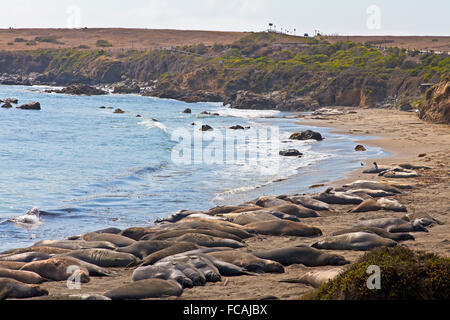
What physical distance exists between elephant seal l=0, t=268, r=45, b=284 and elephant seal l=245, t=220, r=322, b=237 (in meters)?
4.47

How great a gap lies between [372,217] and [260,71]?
69.1m

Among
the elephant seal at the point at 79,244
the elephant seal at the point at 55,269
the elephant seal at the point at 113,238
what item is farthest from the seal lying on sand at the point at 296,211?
the elephant seal at the point at 55,269

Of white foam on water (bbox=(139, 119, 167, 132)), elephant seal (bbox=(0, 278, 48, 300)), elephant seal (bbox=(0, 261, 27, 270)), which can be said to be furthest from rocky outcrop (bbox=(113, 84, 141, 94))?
elephant seal (bbox=(0, 278, 48, 300))

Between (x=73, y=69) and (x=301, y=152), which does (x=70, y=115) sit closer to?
(x=301, y=152)

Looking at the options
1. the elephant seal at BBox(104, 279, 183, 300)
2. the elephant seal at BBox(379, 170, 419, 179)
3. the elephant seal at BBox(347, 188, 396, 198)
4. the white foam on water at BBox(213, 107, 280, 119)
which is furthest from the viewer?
the white foam on water at BBox(213, 107, 280, 119)

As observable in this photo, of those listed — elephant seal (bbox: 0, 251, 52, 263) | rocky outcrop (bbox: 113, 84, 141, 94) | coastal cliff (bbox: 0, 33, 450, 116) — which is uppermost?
coastal cliff (bbox: 0, 33, 450, 116)

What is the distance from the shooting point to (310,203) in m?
14.3

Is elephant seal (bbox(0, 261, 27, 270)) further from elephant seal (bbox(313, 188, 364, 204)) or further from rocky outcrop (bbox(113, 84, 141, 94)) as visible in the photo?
rocky outcrop (bbox(113, 84, 141, 94))

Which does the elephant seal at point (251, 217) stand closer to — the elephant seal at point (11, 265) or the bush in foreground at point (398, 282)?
the elephant seal at point (11, 265)

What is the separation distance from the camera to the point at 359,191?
1552 cm

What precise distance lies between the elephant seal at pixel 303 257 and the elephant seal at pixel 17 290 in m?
3.36

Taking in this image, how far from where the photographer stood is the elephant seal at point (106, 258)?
9484 mm

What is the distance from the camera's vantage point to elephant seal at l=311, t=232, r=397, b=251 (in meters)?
10.1

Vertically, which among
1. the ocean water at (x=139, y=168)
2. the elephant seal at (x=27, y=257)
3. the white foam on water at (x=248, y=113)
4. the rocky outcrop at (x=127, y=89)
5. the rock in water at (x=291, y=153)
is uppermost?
the rocky outcrop at (x=127, y=89)
